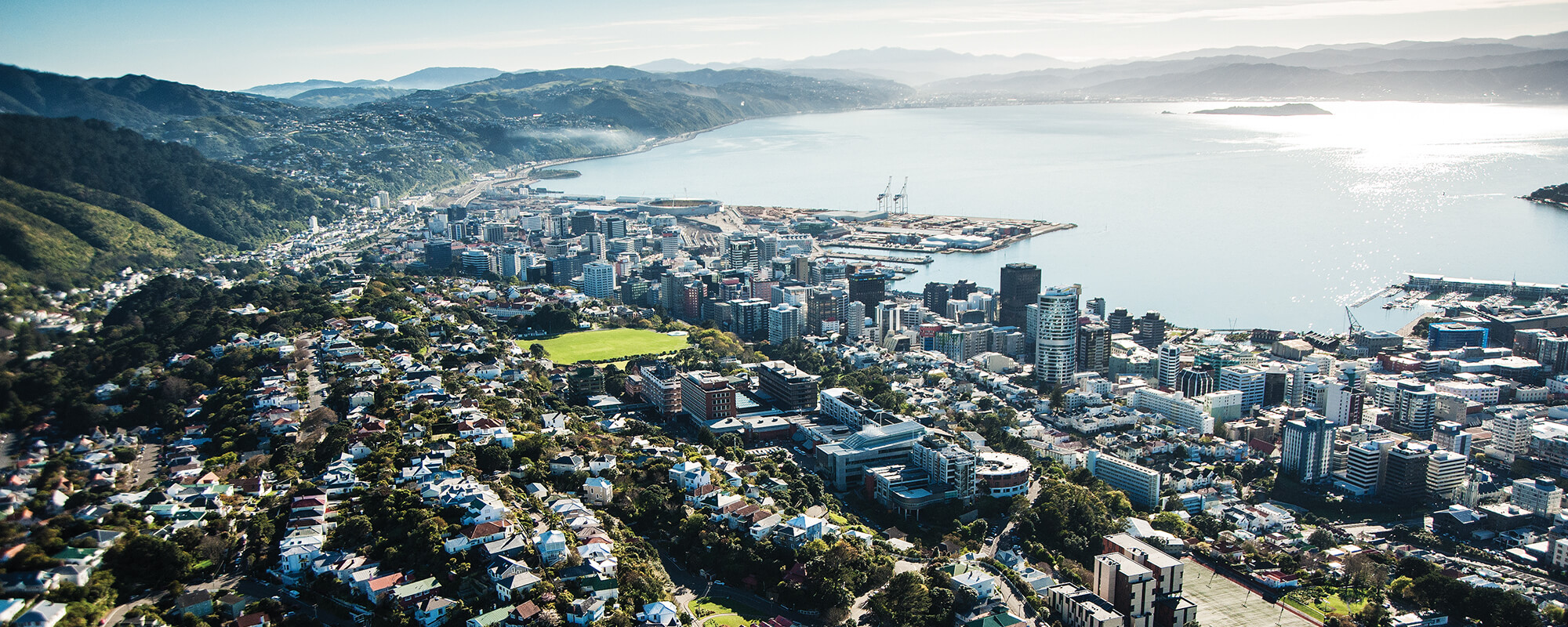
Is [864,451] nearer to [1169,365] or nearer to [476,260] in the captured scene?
[1169,365]

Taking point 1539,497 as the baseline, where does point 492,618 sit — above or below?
above

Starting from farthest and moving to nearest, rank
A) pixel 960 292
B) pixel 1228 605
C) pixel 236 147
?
1. pixel 236 147
2. pixel 960 292
3. pixel 1228 605

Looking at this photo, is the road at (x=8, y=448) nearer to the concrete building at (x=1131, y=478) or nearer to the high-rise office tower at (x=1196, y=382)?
the concrete building at (x=1131, y=478)

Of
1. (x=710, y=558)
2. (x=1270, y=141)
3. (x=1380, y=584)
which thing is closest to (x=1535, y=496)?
(x=1380, y=584)

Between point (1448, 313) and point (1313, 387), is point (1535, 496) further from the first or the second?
point (1448, 313)

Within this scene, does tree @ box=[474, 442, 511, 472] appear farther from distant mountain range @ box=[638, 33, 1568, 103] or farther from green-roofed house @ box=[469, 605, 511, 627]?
distant mountain range @ box=[638, 33, 1568, 103]

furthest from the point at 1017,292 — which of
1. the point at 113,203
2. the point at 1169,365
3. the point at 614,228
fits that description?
the point at 113,203

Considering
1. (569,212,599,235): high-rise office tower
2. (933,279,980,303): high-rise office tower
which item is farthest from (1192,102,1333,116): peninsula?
(933,279,980,303): high-rise office tower
